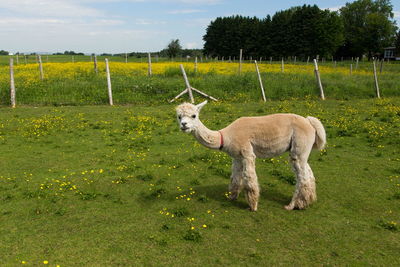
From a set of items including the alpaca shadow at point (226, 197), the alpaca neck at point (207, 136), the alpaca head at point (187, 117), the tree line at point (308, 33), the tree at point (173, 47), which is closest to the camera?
the alpaca head at point (187, 117)

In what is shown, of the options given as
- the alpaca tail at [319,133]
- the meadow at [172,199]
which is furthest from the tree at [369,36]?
the alpaca tail at [319,133]

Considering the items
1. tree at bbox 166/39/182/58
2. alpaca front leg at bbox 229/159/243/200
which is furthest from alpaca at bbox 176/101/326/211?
tree at bbox 166/39/182/58

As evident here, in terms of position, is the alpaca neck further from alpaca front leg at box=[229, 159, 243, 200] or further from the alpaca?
alpaca front leg at box=[229, 159, 243, 200]

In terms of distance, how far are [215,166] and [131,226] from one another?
3.66 m

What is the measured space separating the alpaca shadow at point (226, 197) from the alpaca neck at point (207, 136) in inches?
55.3

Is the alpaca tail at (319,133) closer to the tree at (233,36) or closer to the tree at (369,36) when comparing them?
the tree at (233,36)

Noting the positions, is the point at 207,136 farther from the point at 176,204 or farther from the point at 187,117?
the point at 176,204

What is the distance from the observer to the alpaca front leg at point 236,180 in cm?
659

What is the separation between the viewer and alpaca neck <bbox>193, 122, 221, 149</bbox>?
596 cm

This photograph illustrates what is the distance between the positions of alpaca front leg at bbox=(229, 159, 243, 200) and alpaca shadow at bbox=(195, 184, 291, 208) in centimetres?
19

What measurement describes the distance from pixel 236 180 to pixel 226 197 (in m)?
0.56

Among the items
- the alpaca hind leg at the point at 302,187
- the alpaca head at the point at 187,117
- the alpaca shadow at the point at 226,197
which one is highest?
the alpaca head at the point at 187,117

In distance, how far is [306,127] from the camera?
20.3 feet

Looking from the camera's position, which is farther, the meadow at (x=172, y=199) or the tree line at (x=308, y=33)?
the tree line at (x=308, y=33)
